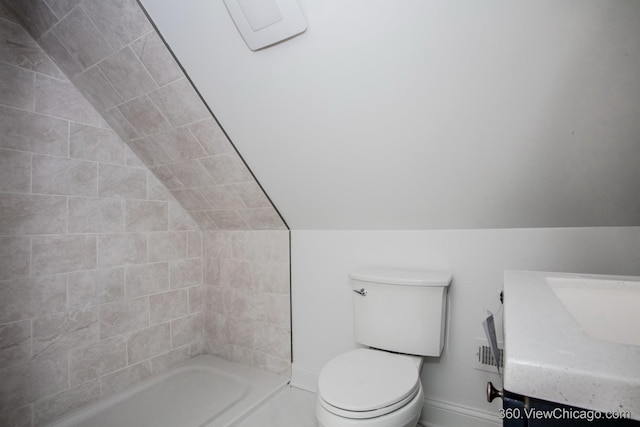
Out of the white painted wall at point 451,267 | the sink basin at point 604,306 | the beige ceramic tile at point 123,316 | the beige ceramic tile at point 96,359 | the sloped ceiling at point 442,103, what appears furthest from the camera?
the beige ceramic tile at point 123,316

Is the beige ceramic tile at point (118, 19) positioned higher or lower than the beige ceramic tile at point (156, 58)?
higher

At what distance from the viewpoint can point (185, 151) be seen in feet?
5.78

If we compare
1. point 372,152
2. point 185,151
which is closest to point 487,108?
point 372,152

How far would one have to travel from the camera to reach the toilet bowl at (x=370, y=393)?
105 centimetres

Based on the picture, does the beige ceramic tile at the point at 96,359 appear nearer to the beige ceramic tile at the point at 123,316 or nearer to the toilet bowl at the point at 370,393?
the beige ceramic tile at the point at 123,316

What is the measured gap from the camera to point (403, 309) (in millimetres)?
1442

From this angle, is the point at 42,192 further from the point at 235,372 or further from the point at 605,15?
the point at 605,15

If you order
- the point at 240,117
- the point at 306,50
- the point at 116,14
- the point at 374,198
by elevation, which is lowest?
the point at 374,198

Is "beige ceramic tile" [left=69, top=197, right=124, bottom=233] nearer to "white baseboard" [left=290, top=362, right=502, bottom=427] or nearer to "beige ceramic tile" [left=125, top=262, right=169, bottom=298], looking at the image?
"beige ceramic tile" [left=125, top=262, right=169, bottom=298]

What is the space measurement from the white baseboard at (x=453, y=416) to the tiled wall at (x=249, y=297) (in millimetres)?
845

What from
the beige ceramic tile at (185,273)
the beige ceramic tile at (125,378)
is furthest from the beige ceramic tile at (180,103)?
the beige ceramic tile at (125,378)

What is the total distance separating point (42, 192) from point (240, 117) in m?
1.04

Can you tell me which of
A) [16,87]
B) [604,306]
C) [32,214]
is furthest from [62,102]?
[604,306]

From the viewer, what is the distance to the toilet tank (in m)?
1.41
